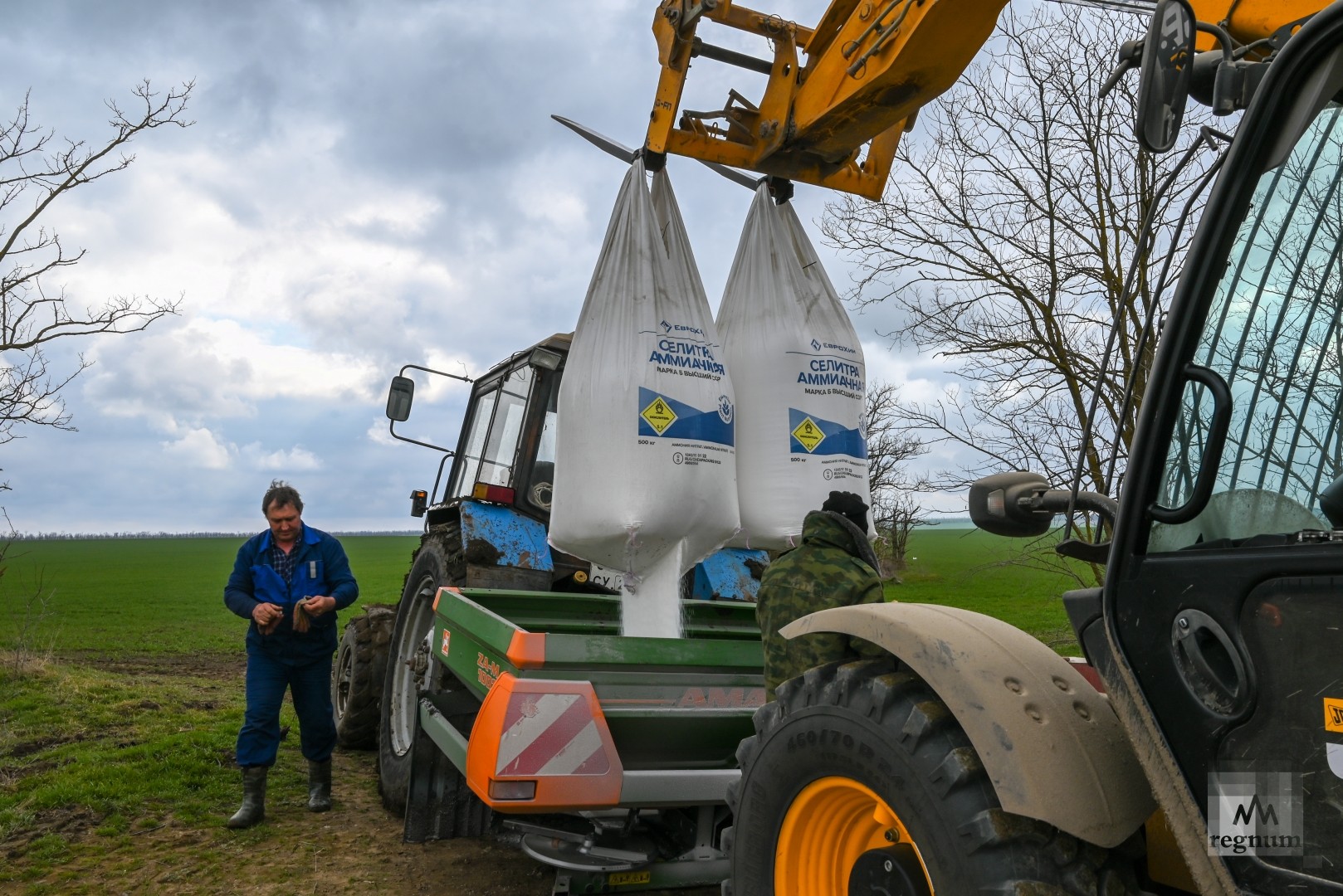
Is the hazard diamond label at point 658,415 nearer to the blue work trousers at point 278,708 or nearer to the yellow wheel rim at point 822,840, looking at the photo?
the yellow wheel rim at point 822,840

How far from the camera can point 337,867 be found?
Answer: 388 cm

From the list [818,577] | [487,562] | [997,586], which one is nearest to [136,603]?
[997,586]

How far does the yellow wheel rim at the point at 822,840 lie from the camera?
198cm

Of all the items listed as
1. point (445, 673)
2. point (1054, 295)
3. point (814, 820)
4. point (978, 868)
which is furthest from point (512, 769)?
point (1054, 295)

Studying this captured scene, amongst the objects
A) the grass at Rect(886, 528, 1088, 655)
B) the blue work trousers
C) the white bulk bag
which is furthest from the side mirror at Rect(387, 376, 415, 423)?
the grass at Rect(886, 528, 1088, 655)

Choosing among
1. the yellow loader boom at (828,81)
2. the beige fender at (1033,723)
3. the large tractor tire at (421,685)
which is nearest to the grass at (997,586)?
the beige fender at (1033,723)

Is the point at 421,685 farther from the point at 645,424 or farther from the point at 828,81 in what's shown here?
the point at 828,81

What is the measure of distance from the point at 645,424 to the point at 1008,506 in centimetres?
180

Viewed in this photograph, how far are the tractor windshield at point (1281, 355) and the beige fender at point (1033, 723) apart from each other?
1.17ft

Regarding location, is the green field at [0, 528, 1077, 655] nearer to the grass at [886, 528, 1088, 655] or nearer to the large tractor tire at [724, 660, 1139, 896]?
the grass at [886, 528, 1088, 655]

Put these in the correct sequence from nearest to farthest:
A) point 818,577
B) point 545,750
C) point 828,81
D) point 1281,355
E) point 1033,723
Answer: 1. point 1281,355
2. point 1033,723
3. point 545,750
4. point 818,577
5. point 828,81

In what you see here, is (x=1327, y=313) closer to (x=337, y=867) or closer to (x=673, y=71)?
(x=673, y=71)

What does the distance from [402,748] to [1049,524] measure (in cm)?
386

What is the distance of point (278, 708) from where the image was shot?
15.2ft
